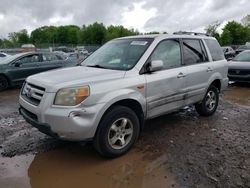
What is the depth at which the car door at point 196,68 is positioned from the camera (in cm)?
550

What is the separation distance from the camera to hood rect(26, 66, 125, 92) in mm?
3877

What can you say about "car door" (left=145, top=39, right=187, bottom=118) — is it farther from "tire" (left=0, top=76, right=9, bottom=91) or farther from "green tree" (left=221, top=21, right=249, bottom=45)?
"green tree" (left=221, top=21, right=249, bottom=45)

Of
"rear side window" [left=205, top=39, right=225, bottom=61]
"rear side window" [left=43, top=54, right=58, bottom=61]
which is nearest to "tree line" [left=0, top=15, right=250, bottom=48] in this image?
"rear side window" [left=43, top=54, right=58, bottom=61]

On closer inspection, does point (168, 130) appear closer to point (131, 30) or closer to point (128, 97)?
point (128, 97)

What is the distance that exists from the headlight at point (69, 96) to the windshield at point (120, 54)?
1035 mm

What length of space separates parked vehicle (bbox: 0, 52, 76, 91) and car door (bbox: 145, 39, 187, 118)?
23.7ft

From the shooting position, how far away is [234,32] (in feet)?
214

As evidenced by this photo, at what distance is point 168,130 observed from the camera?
5543mm

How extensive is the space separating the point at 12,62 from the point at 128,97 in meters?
7.80

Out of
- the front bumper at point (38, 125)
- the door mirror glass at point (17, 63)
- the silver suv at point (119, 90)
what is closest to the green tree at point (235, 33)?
the door mirror glass at point (17, 63)

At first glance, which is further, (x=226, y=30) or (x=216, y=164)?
(x=226, y=30)

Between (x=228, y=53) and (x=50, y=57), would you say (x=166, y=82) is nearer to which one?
(x=50, y=57)

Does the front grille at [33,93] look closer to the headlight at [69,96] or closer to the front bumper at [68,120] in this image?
the front bumper at [68,120]

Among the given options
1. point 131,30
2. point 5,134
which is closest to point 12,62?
point 5,134
